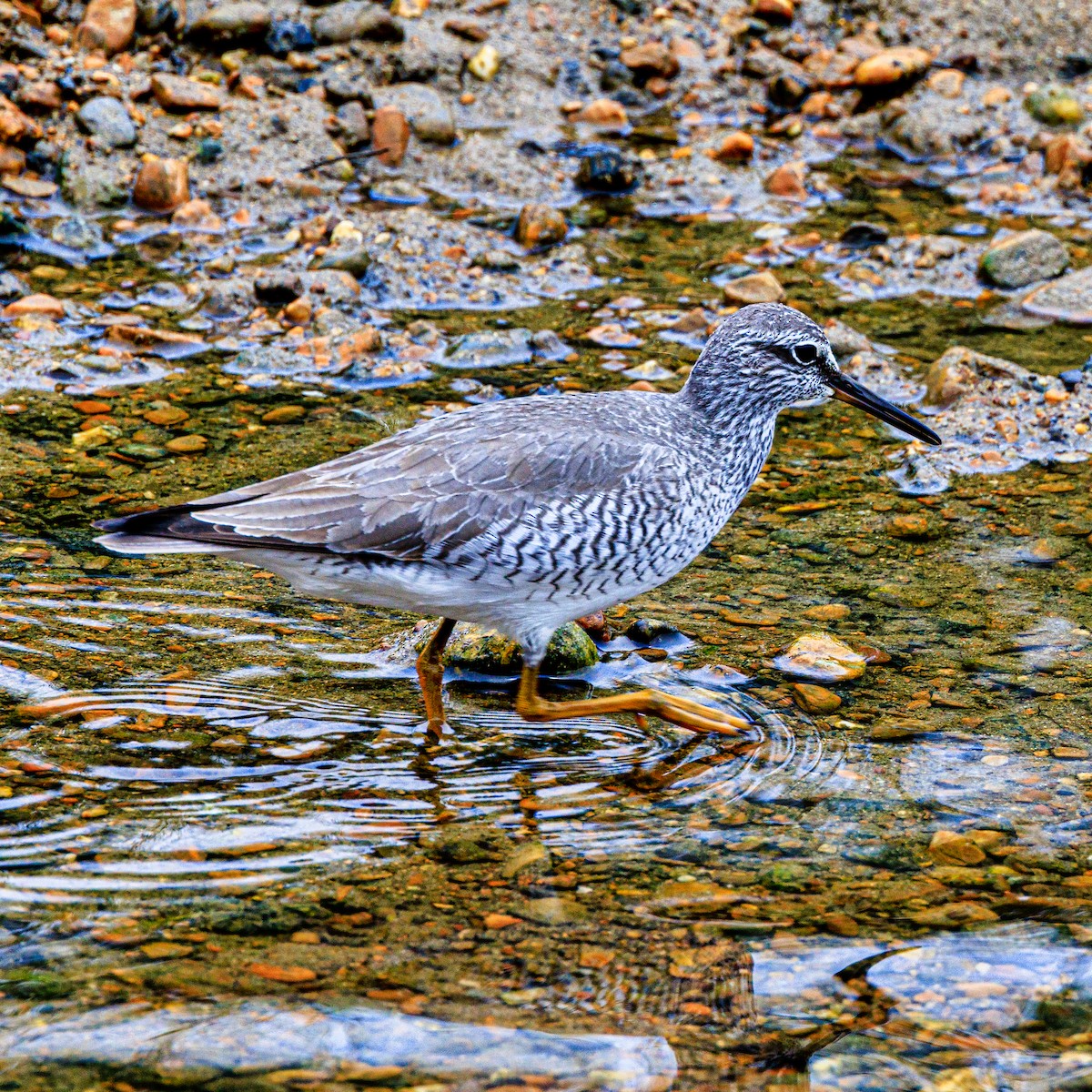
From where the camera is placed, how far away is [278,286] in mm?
8789

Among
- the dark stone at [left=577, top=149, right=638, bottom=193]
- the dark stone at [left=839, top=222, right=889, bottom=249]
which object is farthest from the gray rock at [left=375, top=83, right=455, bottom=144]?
the dark stone at [left=839, top=222, right=889, bottom=249]

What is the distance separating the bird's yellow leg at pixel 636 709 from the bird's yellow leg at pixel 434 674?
36cm

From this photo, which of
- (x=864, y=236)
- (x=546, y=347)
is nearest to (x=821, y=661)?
(x=546, y=347)

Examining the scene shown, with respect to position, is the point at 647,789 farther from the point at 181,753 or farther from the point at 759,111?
the point at 759,111

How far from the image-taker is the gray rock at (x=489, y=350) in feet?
28.1

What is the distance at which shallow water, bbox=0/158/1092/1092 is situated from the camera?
402cm

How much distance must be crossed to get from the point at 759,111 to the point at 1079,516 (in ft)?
18.0

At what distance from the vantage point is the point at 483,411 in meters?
6.18

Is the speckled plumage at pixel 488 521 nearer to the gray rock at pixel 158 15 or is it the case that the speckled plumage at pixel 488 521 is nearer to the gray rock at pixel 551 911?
the gray rock at pixel 551 911

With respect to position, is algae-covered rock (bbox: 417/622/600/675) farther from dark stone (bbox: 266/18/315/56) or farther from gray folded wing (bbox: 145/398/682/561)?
dark stone (bbox: 266/18/315/56)

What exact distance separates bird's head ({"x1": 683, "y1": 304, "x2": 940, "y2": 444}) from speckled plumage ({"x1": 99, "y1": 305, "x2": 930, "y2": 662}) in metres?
0.43

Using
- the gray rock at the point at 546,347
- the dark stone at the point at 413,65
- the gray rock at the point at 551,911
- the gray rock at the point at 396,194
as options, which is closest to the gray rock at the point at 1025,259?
the gray rock at the point at 546,347

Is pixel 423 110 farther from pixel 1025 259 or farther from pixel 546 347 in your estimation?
pixel 1025 259

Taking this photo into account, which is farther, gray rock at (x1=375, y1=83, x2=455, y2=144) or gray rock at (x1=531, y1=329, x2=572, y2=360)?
gray rock at (x1=375, y1=83, x2=455, y2=144)
